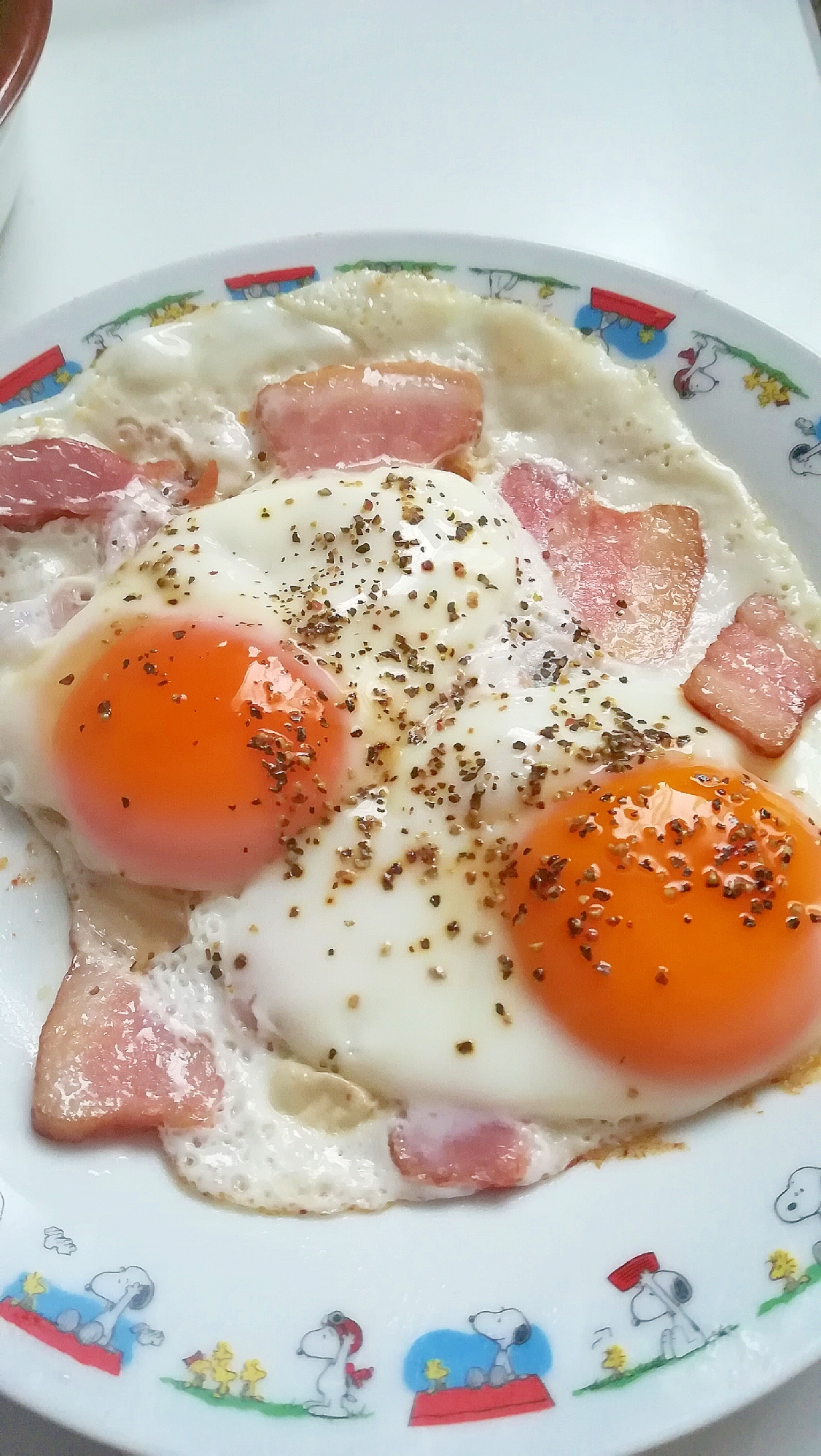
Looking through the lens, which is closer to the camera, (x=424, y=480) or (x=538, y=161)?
(x=424, y=480)

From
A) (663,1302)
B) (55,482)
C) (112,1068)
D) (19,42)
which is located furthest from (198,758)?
(19,42)

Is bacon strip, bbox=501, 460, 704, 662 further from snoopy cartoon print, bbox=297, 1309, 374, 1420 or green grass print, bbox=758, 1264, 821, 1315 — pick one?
snoopy cartoon print, bbox=297, 1309, 374, 1420

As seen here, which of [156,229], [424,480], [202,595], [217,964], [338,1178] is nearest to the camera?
[338,1178]

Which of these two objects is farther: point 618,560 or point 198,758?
point 618,560

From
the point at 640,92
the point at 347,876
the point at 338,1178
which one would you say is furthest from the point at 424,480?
the point at 640,92

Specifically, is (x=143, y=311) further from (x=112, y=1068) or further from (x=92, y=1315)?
(x=92, y=1315)

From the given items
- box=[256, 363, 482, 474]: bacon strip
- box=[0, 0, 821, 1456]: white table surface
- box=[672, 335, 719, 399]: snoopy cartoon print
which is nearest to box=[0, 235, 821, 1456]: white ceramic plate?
box=[256, 363, 482, 474]: bacon strip

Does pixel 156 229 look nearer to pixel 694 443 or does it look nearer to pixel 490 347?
pixel 490 347
